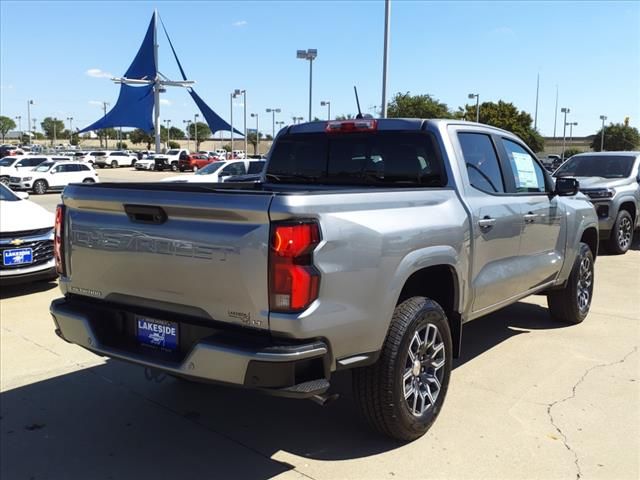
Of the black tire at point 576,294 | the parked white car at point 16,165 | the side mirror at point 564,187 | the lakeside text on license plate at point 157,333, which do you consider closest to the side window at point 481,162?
the side mirror at point 564,187

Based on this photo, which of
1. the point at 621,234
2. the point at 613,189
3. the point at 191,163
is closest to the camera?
the point at 613,189

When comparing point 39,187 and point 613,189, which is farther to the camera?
point 39,187

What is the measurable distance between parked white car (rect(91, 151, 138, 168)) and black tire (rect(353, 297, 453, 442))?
194ft

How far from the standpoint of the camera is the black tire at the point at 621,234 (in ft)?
34.6

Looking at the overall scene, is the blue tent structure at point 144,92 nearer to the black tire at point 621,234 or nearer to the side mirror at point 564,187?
the black tire at point 621,234

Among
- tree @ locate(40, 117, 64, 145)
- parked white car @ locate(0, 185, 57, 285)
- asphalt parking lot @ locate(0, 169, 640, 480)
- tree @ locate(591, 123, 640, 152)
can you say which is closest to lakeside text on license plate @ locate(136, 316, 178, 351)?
asphalt parking lot @ locate(0, 169, 640, 480)

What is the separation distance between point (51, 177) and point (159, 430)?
26.2 meters

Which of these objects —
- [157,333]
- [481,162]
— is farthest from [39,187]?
[157,333]

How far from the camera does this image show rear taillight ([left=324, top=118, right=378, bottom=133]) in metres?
4.33

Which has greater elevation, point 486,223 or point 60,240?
point 486,223

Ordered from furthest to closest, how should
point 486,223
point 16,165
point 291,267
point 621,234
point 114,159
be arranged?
point 114,159
point 16,165
point 621,234
point 486,223
point 291,267

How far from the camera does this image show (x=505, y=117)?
64000 millimetres

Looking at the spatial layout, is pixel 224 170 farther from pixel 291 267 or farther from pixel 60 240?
pixel 291 267

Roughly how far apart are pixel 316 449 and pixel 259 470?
0.39 meters
